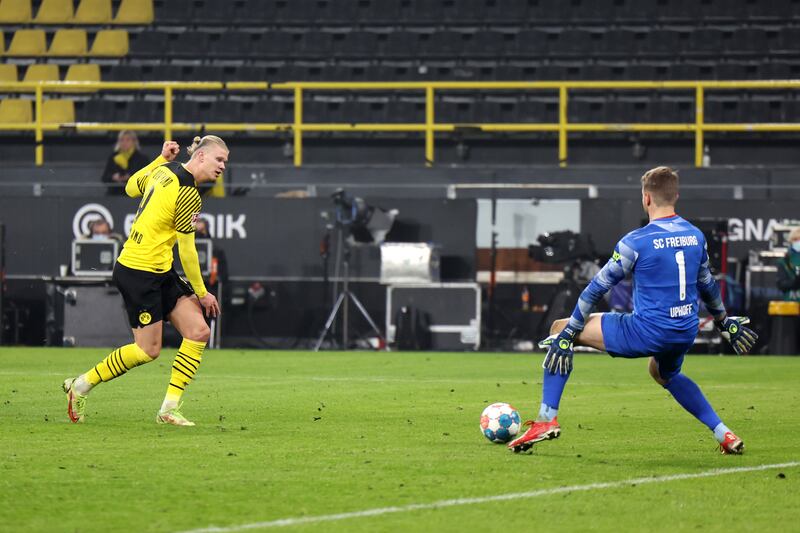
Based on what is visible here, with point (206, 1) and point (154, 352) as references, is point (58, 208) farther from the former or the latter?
point (154, 352)

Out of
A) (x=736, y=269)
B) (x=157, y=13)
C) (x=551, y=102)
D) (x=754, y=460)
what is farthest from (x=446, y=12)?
(x=754, y=460)

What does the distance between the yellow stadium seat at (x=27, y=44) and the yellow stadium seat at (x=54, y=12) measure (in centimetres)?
45

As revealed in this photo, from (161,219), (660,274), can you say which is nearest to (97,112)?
(161,219)

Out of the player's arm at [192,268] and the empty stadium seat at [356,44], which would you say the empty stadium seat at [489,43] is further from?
the player's arm at [192,268]

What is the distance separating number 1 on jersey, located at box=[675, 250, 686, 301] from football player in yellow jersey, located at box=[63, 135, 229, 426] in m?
3.39

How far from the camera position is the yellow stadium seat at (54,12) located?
2889 centimetres

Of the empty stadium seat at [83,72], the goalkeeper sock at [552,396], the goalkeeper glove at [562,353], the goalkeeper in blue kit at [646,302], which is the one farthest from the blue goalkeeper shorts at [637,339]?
the empty stadium seat at [83,72]

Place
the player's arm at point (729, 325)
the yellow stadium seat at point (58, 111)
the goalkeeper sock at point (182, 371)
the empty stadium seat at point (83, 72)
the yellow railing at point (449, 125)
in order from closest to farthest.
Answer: the player's arm at point (729, 325) < the goalkeeper sock at point (182, 371) < the yellow railing at point (449, 125) < the yellow stadium seat at point (58, 111) < the empty stadium seat at point (83, 72)

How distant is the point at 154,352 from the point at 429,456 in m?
2.56

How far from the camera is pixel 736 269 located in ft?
70.3

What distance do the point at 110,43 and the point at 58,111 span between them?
204cm

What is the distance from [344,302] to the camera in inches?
861

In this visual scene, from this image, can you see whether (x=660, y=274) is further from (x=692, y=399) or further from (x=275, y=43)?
(x=275, y=43)

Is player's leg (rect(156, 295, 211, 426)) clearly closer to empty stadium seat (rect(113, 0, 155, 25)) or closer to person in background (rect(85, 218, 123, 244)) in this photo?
person in background (rect(85, 218, 123, 244))
